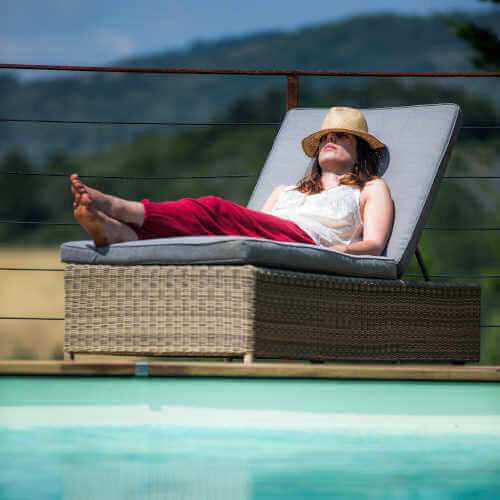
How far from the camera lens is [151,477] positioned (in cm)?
187

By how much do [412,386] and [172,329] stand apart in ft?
2.44

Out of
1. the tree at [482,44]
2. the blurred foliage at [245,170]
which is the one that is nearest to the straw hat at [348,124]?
the tree at [482,44]

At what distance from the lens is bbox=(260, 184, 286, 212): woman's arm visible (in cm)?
340

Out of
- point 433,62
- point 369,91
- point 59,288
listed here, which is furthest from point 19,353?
point 433,62

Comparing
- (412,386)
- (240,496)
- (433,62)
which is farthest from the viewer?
(433,62)

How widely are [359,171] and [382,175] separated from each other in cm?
9

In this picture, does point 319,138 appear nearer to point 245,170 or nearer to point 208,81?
point 245,170

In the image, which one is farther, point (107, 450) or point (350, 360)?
point (350, 360)

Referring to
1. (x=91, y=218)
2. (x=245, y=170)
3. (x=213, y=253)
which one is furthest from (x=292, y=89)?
(x=245, y=170)

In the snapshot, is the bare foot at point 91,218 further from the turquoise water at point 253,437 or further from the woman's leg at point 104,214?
the turquoise water at point 253,437

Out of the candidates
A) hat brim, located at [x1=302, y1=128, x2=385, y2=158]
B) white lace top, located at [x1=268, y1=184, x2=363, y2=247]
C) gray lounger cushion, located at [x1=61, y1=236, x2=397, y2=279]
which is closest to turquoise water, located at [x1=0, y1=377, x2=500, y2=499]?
gray lounger cushion, located at [x1=61, y1=236, x2=397, y2=279]

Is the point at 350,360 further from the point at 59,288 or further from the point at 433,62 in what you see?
the point at 433,62

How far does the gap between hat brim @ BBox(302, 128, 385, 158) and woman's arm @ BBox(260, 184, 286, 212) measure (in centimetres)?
19

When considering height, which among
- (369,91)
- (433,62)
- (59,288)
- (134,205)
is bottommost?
(134,205)
